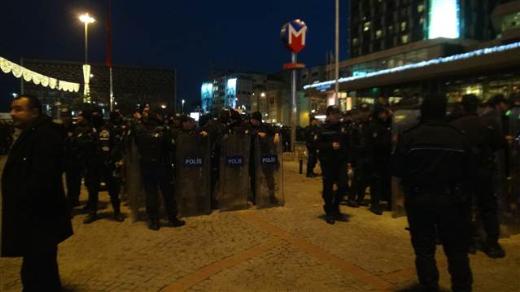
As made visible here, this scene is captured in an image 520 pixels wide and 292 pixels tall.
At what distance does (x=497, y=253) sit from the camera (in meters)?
5.86

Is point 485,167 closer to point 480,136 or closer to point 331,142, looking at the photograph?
point 480,136

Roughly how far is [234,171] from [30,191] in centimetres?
512

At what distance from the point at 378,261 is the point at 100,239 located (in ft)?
12.5

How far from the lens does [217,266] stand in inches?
221

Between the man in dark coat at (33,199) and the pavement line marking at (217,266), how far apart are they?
1.38 meters

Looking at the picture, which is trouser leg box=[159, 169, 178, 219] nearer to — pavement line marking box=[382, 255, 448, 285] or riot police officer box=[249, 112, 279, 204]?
riot police officer box=[249, 112, 279, 204]

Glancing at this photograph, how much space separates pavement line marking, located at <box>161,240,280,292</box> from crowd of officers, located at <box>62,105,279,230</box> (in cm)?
184

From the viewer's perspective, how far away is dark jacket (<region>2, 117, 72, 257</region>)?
377 centimetres

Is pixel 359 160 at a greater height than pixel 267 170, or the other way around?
pixel 359 160

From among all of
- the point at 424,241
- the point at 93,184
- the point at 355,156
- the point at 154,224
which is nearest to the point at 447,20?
the point at 355,156

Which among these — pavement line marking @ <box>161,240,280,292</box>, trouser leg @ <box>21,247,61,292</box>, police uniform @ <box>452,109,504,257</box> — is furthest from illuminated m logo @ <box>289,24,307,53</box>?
trouser leg @ <box>21,247,61,292</box>

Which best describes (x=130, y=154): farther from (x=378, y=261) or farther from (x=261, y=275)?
(x=378, y=261)

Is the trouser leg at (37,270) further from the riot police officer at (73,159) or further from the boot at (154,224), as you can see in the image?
the boot at (154,224)

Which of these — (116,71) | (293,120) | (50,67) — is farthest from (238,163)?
(116,71)
